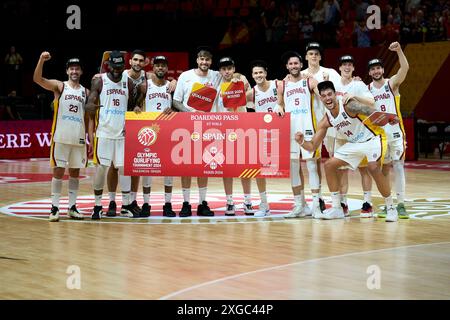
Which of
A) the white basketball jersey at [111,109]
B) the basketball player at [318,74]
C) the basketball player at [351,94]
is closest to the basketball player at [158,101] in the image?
the white basketball jersey at [111,109]

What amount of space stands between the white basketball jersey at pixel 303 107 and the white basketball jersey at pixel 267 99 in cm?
36

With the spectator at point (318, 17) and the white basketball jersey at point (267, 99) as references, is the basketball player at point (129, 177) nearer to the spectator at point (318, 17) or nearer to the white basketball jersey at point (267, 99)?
the white basketball jersey at point (267, 99)

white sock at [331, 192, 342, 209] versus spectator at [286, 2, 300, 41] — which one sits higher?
spectator at [286, 2, 300, 41]

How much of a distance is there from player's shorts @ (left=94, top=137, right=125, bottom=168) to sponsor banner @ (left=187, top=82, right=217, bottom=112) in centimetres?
111

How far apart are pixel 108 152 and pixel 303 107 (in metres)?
2.56

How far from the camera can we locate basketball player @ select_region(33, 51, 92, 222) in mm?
10734

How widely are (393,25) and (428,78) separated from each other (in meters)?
2.24

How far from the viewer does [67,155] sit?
10.8m

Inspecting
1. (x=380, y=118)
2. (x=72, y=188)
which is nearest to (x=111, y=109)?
(x=72, y=188)

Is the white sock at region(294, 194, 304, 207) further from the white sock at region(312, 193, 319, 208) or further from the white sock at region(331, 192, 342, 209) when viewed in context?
the white sock at region(331, 192, 342, 209)

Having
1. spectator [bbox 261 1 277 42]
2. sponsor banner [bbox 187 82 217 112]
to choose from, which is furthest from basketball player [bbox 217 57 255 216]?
spectator [bbox 261 1 277 42]

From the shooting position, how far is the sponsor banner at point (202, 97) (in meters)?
Answer: 11.3
